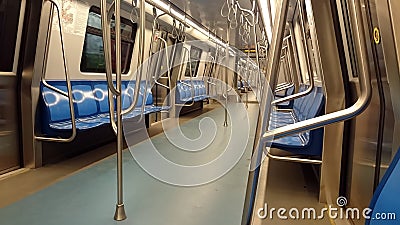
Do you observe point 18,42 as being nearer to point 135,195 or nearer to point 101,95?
point 101,95

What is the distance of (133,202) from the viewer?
236cm

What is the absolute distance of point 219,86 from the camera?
10.3m

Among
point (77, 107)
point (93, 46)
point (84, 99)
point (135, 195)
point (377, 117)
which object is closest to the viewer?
point (377, 117)

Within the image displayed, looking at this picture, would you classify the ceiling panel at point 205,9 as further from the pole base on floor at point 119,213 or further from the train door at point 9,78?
the pole base on floor at point 119,213

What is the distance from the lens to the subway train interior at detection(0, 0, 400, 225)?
1100mm

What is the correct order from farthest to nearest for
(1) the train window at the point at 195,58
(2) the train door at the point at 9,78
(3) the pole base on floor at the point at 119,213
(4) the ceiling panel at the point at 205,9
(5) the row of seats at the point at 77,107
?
(1) the train window at the point at 195,58 < (4) the ceiling panel at the point at 205,9 < (5) the row of seats at the point at 77,107 < (2) the train door at the point at 9,78 < (3) the pole base on floor at the point at 119,213

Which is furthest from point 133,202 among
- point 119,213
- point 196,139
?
point 196,139

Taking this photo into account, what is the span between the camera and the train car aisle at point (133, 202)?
2.07 m

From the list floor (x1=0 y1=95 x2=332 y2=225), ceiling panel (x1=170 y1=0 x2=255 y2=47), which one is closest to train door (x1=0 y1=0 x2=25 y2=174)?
floor (x1=0 y1=95 x2=332 y2=225)

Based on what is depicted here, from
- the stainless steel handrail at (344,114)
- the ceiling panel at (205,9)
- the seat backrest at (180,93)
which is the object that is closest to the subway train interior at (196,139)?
the stainless steel handrail at (344,114)

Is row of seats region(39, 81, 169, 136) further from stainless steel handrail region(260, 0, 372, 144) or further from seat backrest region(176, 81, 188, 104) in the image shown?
stainless steel handrail region(260, 0, 372, 144)

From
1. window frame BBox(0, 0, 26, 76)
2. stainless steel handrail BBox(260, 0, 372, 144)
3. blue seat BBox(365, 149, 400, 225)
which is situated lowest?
blue seat BBox(365, 149, 400, 225)

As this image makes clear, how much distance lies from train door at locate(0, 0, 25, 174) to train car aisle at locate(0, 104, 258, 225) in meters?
0.66

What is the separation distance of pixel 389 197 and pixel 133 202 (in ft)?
6.26
